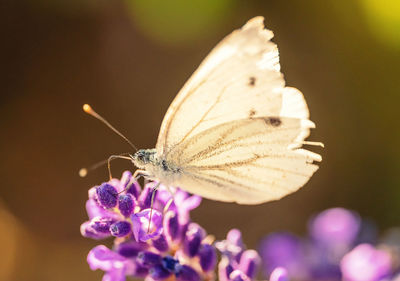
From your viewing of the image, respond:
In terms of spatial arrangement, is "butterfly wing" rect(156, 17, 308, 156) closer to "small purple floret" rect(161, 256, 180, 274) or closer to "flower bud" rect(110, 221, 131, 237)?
"flower bud" rect(110, 221, 131, 237)

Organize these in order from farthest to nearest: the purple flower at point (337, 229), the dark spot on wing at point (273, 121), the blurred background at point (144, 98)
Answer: the blurred background at point (144, 98) → the purple flower at point (337, 229) → the dark spot on wing at point (273, 121)

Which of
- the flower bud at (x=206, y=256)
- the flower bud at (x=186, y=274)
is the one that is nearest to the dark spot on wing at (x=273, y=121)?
the flower bud at (x=206, y=256)

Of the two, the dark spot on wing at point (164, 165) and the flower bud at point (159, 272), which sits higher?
the dark spot on wing at point (164, 165)

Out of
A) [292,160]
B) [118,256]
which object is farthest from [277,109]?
[118,256]

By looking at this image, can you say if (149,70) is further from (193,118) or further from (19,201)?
(193,118)

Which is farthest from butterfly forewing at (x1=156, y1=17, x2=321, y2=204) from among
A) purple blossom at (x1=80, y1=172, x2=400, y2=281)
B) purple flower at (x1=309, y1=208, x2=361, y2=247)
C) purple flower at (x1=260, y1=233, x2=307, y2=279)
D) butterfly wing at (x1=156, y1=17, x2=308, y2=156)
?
purple flower at (x1=309, y1=208, x2=361, y2=247)

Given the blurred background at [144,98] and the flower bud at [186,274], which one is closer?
the flower bud at [186,274]

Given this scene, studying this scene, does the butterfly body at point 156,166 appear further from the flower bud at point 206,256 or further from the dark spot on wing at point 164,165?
the flower bud at point 206,256
